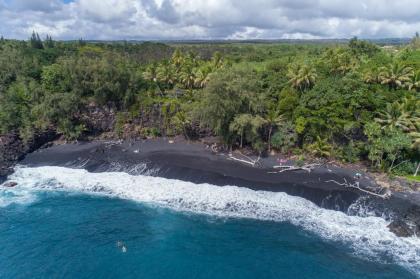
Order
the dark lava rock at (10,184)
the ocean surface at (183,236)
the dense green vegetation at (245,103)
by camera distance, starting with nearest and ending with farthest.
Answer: the ocean surface at (183,236), the dark lava rock at (10,184), the dense green vegetation at (245,103)

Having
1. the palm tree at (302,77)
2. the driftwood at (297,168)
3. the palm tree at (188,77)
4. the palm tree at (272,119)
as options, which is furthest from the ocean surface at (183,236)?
the palm tree at (188,77)

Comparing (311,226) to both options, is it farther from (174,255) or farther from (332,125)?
(332,125)

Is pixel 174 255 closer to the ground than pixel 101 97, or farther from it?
closer to the ground

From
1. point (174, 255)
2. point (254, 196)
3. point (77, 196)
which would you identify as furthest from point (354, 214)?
point (77, 196)

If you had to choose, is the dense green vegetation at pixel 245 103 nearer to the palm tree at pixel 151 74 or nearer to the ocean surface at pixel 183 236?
the palm tree at pixel 151 74

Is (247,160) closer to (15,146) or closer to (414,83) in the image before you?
(414,83)

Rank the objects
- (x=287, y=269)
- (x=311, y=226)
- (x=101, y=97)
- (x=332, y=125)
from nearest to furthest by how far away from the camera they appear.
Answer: (x=287, y=269) < (x=311, y=226) < (x=332, y=125) < (x=101, y=97)

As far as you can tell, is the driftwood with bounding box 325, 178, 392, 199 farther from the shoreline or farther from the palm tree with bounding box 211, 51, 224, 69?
the palm tree with bounding box 211, 51, 224, 69

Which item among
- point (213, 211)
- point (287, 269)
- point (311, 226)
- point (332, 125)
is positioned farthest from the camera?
point (332, 125)

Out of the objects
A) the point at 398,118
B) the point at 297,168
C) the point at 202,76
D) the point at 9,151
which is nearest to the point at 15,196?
the point at 9,151
